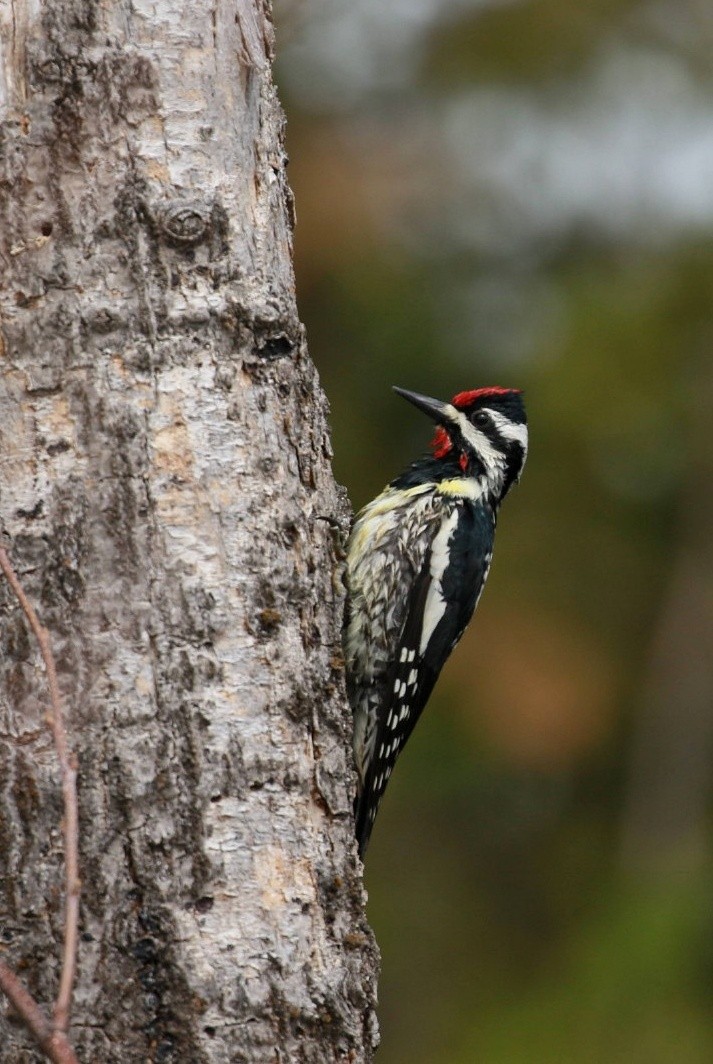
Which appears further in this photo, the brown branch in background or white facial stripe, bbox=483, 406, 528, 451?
white facial stripe, bbox=483, 406, 528, 451

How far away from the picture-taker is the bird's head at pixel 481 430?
4227 millimetres

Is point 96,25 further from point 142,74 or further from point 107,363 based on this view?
point 107,363

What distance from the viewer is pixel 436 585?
3.96 metres

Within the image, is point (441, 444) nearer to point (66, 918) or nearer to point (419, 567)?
point (419, 567)

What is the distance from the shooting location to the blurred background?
6.10 m

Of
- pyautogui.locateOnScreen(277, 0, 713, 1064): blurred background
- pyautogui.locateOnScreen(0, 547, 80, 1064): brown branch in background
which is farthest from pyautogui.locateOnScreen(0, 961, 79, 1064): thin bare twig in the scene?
pyautogui.locateOnScreen(277, 0, 713, 1064): blurred background

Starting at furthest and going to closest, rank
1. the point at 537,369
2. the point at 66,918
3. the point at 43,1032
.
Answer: the point at 537,369, the point at 66,918, the point at 43,1032

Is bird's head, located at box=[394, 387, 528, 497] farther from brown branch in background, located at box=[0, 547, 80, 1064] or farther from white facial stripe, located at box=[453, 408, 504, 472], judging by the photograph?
brown branch in background, located at box=[0, 547, 80, 1064]

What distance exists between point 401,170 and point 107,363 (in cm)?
414

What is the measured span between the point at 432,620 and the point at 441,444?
2.15 feet

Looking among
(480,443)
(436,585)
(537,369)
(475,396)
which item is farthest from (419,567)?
(537,369)

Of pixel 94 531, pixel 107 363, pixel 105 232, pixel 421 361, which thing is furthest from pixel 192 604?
pixel 421 361

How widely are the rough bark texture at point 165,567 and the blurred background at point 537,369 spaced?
3.57 meters

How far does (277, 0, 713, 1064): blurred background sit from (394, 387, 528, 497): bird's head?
5.82ft
